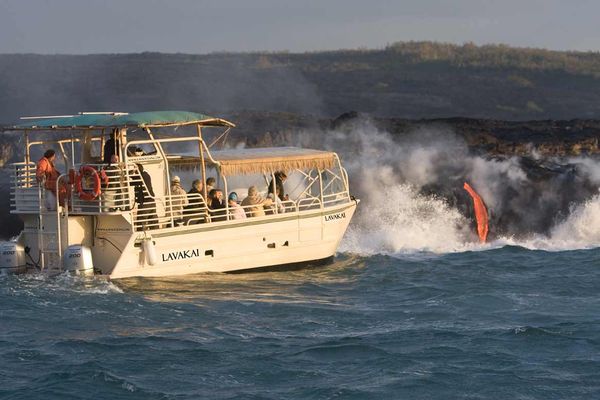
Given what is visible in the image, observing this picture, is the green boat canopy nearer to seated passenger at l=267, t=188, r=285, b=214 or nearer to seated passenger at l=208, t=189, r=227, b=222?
seated passenger at l=208, t=189, r=227, b=222

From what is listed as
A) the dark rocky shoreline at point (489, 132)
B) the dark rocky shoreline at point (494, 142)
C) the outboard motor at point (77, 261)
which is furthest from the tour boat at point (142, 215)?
the dark rocky shoreline at point (489, 132)

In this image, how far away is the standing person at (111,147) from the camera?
25.1m


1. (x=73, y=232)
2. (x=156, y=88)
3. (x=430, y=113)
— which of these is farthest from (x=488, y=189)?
(x=156, y=88)

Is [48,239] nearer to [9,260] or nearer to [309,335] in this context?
[9,260]

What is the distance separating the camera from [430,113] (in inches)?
2441

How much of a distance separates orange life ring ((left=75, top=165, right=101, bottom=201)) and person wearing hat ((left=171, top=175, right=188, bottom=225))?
142 centimetres

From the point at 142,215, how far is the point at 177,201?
1334 millimetres

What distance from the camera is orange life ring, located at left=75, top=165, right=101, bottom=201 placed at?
79.3 feet

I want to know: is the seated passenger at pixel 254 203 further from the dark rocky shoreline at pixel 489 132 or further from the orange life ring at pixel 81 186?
the dark rocky shoreline at pixel 489 132

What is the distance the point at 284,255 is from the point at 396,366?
787cm

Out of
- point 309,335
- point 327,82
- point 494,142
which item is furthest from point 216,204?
point 327,82

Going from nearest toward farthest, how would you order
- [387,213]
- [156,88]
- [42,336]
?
[42,336] < [387,213] < [156,88]

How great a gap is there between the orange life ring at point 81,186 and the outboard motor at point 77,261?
2.85 feet

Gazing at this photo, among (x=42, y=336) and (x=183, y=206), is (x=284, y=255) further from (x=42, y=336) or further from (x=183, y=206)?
(x=42, y=336)
